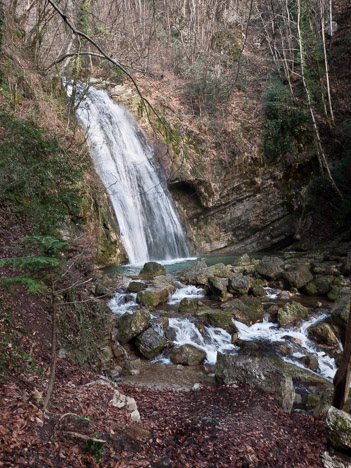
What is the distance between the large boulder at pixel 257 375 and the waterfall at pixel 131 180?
867 cm

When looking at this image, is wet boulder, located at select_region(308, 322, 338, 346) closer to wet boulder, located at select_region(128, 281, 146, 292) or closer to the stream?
the stream

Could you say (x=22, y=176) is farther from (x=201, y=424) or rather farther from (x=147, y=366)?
(x=201, y=424)

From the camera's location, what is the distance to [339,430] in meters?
3.48

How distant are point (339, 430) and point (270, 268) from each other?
7.21 m

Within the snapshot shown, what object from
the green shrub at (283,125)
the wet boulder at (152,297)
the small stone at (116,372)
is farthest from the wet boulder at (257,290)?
the green shrub at (283,125)

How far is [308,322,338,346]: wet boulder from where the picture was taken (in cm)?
651

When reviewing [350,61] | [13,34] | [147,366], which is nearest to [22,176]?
[147,366]

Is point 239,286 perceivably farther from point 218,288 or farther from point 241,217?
point 241,217

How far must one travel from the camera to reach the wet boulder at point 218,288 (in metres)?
8.79

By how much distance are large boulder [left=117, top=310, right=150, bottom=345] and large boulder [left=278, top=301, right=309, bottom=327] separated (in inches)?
129

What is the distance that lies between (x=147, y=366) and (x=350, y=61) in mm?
17613

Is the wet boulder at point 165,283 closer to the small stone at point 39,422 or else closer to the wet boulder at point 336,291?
the wet boulder at point 336,291

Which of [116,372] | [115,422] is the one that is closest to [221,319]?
[116,372]

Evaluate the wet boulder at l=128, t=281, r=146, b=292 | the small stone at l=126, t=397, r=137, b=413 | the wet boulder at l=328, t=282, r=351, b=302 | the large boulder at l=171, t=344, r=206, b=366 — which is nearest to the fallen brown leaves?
the small stone at l=126, t=397, r=137, b=413
